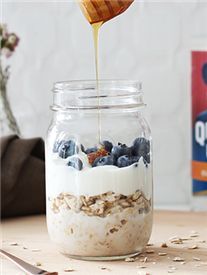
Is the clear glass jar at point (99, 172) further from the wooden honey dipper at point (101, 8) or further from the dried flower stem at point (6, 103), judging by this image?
the dried flower stem at point (6, 103)

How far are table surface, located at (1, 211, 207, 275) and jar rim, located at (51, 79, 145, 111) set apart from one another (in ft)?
0.72

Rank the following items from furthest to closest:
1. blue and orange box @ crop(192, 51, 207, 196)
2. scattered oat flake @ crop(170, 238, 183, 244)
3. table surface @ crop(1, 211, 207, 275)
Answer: blue and orange box @ crop(192, 51, 207, 196), scattered oat flake @ crop(170, 238, 183, 244), table surface @ crop(1, 211, 207, 275)

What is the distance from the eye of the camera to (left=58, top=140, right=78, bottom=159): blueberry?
1.04 m

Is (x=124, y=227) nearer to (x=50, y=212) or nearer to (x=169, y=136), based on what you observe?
(x=50, y=212)

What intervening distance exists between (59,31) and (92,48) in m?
0.08

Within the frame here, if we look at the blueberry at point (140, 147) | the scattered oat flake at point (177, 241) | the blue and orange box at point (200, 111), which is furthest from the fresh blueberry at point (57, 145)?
the blue and orange box at point (200, 111)

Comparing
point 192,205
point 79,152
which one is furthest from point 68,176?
point 192,205

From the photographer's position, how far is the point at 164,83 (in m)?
1.50

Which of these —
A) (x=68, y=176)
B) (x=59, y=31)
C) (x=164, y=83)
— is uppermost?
(x=59, y=31)

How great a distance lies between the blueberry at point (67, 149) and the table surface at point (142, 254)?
0.49ft

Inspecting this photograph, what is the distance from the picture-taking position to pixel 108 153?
1025 millimetres

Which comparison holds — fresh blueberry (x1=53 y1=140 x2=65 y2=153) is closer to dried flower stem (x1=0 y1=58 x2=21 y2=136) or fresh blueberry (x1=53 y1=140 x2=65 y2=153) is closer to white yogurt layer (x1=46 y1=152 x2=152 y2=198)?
white yogurt layer (x1=46 y1=152 x2=152 y2=198)

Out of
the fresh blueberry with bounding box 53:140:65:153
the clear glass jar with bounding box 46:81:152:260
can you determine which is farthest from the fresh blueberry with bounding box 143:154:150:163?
the fresh blueberry with bounding box 53:140:65:153

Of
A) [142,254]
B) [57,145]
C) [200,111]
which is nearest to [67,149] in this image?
[57,145]
